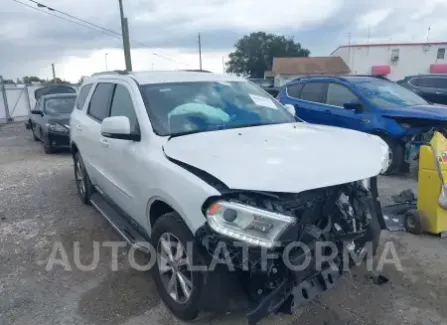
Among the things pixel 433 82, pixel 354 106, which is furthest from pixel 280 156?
pixel 433 82

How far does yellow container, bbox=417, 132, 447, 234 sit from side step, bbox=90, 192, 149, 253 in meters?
3.00

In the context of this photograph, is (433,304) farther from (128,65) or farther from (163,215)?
(128,65)

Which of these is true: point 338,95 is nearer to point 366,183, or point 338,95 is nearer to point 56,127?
point 366,183

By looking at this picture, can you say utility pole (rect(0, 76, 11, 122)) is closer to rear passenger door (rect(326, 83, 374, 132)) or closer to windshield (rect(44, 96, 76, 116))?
windshield (rect(44, 96, 76, 116))

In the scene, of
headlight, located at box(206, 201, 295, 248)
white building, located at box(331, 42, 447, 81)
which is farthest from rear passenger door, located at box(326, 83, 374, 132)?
white building, located at box(331, 42, 447, 81)

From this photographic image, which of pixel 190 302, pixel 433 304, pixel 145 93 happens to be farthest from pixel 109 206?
pixel 433 304

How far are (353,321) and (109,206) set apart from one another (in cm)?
287

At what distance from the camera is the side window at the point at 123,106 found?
3.56m

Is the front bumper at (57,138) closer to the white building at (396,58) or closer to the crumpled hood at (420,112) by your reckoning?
the crumpled hood at (420,112)

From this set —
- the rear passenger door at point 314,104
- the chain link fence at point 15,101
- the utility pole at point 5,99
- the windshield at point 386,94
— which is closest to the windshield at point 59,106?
the rear passenger door at point 314,104

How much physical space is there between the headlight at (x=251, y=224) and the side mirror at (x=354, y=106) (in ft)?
17.6

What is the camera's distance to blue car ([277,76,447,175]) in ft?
21.9

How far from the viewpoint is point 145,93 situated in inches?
143

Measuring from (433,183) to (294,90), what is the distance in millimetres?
5243
